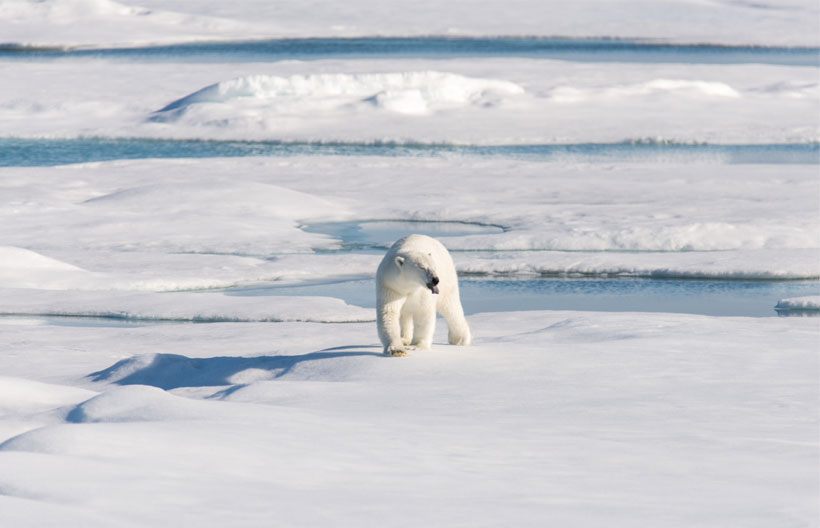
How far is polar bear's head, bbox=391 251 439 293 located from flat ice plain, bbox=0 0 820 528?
0.40 metres

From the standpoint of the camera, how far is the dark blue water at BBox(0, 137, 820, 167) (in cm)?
1630

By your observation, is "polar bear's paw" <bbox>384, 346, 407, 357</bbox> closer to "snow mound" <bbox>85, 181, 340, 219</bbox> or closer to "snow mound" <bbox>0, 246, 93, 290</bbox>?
"snow mound" <bbox>0, 246, 93, 290</bbox>

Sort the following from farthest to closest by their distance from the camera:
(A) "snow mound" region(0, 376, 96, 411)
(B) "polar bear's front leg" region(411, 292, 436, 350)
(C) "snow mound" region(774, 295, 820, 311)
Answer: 1. (C) "snow mound" region(774, 295, 820, 311)
2. (B) "polar bear's front leg" region(411, 292, 436, 350)
3. (A) "snow mound" region(0, 376, 96, 411)

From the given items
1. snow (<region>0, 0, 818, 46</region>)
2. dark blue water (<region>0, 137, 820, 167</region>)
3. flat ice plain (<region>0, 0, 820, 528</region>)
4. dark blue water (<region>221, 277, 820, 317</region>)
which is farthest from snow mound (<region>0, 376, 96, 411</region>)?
snow (<region>0, 0, 818, 46</region>)

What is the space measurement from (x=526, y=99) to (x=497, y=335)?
14659mm

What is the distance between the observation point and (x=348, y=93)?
20797 millimetres

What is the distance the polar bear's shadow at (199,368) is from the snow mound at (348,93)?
14.7 m

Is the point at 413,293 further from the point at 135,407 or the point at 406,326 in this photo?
the point at 135,407

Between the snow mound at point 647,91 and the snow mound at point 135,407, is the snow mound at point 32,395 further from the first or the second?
the snow mound at point 647,91

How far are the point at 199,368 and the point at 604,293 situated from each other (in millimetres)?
3824

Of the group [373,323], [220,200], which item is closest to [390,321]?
[373,323]

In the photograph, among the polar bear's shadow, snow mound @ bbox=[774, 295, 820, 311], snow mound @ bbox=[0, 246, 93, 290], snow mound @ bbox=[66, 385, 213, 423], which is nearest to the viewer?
snow mound @ bbox=[66, 385, 213, 423]

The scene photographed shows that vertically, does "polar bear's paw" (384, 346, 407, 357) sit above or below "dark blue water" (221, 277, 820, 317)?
above

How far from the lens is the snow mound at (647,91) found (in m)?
20.8
